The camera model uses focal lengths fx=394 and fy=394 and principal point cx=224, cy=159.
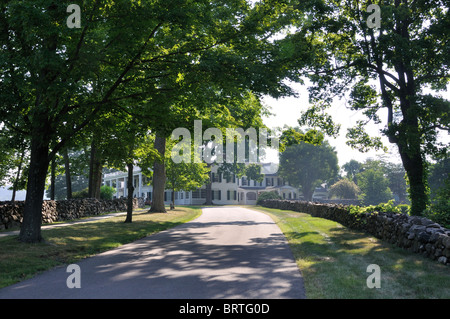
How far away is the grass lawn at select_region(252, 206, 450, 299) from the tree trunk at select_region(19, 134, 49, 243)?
28.0 feet

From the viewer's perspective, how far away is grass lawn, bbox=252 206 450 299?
677 cm

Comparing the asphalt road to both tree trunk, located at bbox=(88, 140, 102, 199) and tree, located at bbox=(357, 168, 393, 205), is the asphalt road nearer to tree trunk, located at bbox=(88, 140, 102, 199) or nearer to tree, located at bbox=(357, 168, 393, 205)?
tree trunk, located at bbox=(88, 140, 102, 199)

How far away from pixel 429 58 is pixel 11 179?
111 feet

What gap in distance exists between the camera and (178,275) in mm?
8359

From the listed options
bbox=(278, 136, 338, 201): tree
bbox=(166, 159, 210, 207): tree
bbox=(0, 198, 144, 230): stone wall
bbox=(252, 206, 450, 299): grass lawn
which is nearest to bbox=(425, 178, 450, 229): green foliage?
bbox=(252, 206, 450, 299): grass lawn

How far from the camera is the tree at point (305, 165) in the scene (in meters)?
88.8

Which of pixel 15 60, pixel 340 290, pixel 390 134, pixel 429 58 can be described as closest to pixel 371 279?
pixel 340 290

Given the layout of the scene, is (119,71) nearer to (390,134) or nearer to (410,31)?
(390,134)

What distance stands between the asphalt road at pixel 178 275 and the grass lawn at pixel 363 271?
0.42 m

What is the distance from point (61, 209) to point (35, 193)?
11.6 meters

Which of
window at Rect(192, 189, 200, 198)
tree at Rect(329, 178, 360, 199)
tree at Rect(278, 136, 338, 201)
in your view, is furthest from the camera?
tree at Rect(329, 178, 360, 199)

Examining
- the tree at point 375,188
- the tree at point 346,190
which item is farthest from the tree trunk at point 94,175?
the tree at point 375,188

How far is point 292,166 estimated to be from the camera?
89.2 meters

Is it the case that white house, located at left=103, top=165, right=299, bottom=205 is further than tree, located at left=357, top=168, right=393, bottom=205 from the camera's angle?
No
